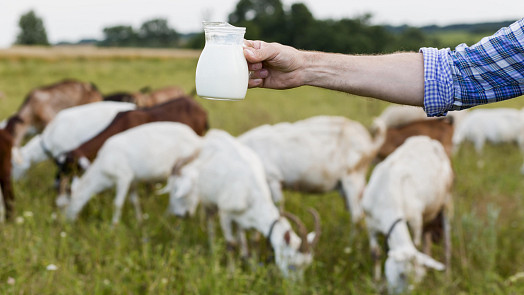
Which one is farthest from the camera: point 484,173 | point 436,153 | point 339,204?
point 484,173

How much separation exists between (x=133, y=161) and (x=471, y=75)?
450cm

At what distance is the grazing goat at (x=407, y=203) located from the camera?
4406 millimetres

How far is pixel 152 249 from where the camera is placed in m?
5.17

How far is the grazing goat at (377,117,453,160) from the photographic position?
7859mm

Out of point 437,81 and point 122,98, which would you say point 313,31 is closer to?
point 122,98

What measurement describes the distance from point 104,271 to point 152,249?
92 cm

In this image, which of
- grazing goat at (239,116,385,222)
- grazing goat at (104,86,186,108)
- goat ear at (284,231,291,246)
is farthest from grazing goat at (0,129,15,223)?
grazing goat at (104,86,186,108)

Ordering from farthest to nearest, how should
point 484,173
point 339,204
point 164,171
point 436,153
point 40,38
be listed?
point 40,38
point 484,173
point 339,204
point 164,171
point 436,153

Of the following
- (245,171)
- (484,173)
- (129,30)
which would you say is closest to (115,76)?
(484,173)

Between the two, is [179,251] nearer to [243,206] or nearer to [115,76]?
[243,206]

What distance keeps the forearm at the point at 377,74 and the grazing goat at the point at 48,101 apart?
8311 mm

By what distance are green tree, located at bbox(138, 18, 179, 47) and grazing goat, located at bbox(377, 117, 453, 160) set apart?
65.0 metres

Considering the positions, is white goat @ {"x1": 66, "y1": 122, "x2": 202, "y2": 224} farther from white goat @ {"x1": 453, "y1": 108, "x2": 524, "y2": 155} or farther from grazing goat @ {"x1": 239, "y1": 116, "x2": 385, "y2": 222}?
white goat @ {"x1": 453, "y1": 108, "x2": 524, "y2": 155}

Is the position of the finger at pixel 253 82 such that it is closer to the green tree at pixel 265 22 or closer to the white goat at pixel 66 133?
the white goat at pixel 66 133
